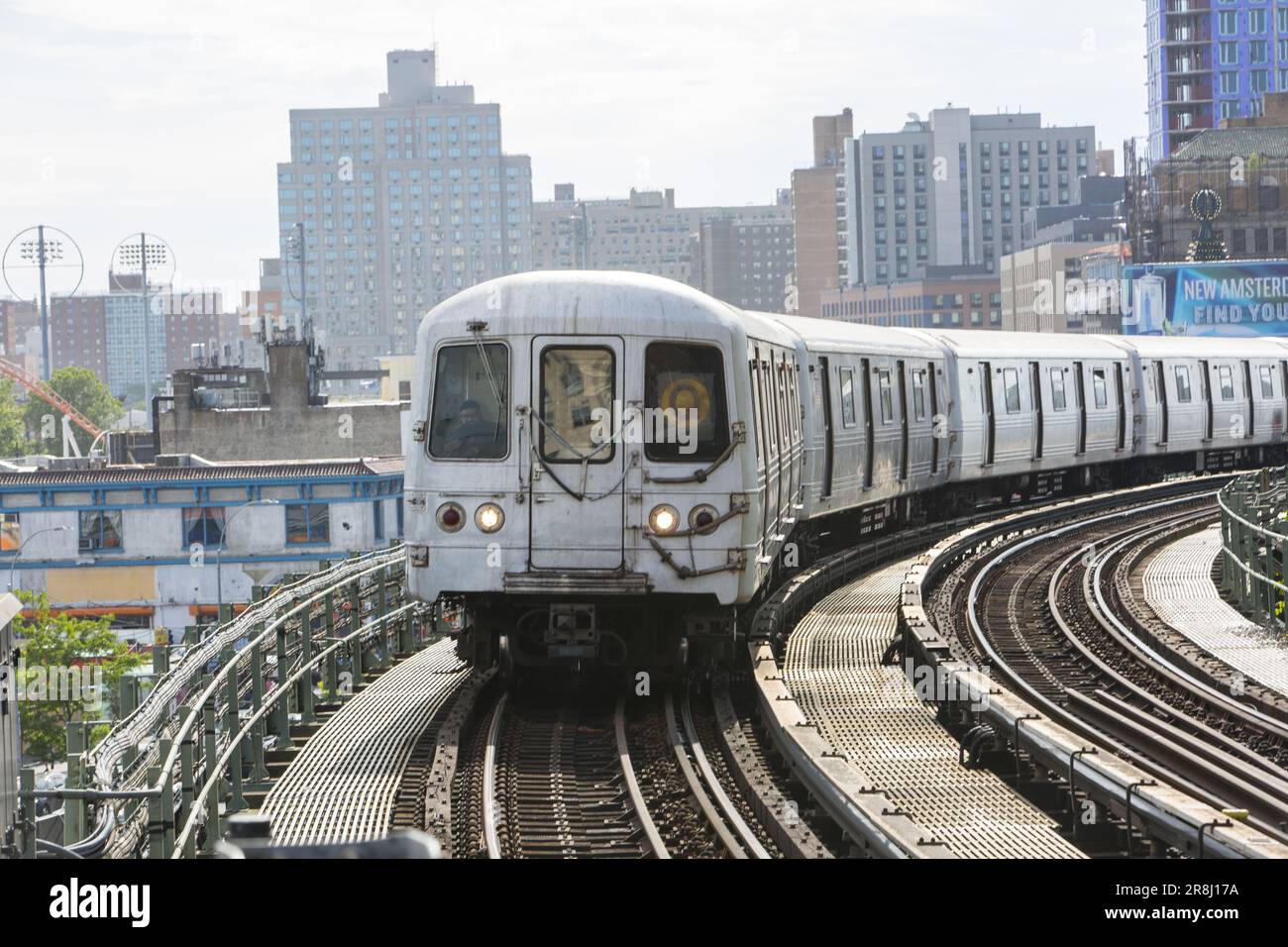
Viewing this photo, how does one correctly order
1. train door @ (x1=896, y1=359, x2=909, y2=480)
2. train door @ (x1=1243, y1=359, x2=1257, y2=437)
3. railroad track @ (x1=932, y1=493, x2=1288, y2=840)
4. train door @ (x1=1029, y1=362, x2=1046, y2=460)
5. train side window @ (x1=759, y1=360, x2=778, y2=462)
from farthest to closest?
train door @ (x1=1243, y1=359, x2=1257, y2=437) < train door @ (x1=1029, y1=362, x2=1046, y2=460) < train door @ (x1=896, y1=359, x2=909, y2=480) < train side window @ (x1=759, y1=360, x2=778, y2=462) < railroad track @ (x1=932, y1=493, x2=1288, y2=840)

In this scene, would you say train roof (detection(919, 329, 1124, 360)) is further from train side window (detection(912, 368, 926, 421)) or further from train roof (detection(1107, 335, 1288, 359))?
train side window (detection(912, 368, 926, 421))

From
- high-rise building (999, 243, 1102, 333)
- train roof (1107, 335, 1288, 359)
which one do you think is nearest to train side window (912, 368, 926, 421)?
train roof (1107, 335, 1288, 359)

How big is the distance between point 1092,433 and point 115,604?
35723mm

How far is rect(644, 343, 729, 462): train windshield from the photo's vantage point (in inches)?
486

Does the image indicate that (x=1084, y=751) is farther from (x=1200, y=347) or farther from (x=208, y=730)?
(x=1200, y=347)

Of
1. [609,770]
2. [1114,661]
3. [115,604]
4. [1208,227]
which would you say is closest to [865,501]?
[1114,661]

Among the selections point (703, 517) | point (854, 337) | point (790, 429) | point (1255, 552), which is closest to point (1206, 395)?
point (1255, 552)

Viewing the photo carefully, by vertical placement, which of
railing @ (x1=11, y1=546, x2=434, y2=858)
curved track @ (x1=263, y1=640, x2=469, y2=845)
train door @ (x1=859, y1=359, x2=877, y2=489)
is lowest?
curved track @ (x1=263, y1=640, x2=469, y2=845)

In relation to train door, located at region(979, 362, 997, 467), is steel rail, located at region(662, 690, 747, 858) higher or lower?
lower

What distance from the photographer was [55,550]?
57969 millimetres

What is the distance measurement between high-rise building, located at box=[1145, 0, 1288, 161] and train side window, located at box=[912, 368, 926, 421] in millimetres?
111304

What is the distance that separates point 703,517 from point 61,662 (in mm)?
39759
